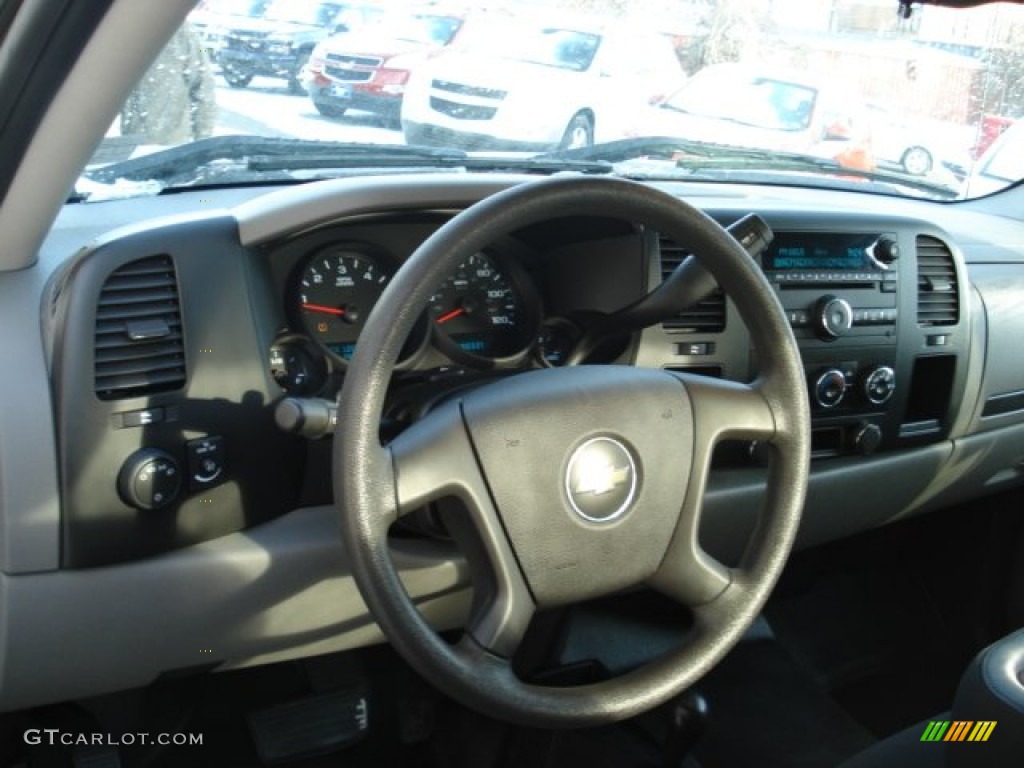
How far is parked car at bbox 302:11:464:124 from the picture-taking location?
2.46 m

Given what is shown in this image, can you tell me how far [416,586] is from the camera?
2.22m

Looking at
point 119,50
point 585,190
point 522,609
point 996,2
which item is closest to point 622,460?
point 522,609

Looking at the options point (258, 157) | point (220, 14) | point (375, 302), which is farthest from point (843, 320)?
point (220, 14)

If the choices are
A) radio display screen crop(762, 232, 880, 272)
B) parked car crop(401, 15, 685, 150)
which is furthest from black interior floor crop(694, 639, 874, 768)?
parked car crop(401, 15, 685, 150)

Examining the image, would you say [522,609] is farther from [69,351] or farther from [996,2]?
[996,2]

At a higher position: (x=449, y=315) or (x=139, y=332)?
(x=139, y=332)

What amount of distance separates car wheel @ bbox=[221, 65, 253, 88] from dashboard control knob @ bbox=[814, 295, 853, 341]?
1.32 meters

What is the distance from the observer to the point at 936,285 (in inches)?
119

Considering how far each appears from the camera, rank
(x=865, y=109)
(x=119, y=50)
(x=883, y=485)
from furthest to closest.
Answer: (x=865, y=109)
(x=883, y=485)
(x=119, y=50)

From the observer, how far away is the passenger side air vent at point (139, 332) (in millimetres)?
1966

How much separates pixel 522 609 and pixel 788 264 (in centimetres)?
132

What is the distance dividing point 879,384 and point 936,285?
35 centimetres

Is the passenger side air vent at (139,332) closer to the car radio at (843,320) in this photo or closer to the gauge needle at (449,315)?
the gauge needle at (449,315)

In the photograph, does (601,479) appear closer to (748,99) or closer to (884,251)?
(884,251)
